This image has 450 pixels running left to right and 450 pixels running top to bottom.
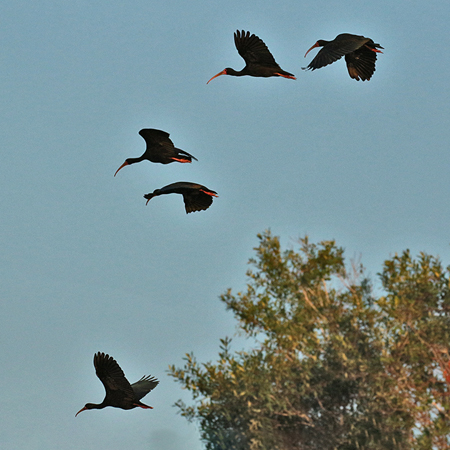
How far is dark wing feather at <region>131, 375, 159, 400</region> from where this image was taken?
6.67m

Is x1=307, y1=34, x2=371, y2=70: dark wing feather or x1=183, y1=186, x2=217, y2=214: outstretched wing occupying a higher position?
x1=307, y1=34, x2=371, y2=70: dark wing feather

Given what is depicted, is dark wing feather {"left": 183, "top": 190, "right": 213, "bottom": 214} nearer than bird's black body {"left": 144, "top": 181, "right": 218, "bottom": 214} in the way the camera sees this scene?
No

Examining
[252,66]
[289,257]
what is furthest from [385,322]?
[252,66]

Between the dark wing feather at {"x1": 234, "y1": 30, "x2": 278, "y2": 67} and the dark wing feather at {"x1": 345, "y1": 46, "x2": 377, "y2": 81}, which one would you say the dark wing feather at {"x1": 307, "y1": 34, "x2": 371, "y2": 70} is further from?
the dark wing feather at {"x1": 345, "y1": 46, "x2": 377, "y2": 81}

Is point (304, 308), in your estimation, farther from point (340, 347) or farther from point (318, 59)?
point (318, 59)

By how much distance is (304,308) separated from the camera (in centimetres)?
1647

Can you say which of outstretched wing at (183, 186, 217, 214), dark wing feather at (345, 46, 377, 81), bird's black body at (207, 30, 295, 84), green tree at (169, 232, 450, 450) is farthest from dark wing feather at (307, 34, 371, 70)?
green tree at (169, 232, 450, 450)

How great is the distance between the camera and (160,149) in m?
7.80

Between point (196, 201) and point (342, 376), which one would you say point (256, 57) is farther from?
point (342, 376)

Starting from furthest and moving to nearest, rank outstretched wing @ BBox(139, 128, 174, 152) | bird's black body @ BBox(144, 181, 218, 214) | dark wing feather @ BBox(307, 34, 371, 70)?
outstretched wing @ BBox(139, 128, 174, 152)
bird's black body @ BBox(144, 181, 218, 214)
dark wing feather @ BBox(307, 34, 371, 70)

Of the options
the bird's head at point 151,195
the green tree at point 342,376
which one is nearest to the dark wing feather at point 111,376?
the bird's head at point 151,195

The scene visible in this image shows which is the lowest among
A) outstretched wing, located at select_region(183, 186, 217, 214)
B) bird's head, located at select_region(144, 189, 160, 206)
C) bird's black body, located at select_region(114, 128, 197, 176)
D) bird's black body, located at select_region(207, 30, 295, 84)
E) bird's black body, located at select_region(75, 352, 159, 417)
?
bird's black body, located at select_region(75, 352, 159, 417)

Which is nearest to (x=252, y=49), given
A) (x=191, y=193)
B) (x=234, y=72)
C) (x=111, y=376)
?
(x=234, y=72)

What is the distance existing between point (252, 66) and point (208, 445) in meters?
10.9
